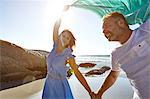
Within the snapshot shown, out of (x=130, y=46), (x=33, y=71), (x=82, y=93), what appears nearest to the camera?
(x=130, y=46)

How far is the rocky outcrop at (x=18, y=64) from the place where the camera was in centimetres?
154

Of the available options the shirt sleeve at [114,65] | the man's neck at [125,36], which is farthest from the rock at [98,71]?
the man's neck at [125,36]

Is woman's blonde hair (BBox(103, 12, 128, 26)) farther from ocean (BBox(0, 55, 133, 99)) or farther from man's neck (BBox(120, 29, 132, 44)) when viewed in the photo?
ocean (BBox(0, 55, 133, 99))

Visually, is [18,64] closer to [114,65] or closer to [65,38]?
[65,38]

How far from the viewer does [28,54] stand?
5.06 ft

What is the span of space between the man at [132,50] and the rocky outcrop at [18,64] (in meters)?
0.45

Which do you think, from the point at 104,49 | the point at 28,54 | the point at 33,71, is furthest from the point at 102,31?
the point at 33,71

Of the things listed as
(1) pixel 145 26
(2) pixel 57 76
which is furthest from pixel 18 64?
(1) pixel 145 26

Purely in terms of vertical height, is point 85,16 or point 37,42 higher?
point 85,16

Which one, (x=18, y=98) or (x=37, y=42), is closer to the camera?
(x=37, y=42)

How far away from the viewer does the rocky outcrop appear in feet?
5.04

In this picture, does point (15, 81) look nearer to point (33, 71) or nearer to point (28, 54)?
point (33, 71)

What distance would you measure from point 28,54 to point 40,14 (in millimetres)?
237

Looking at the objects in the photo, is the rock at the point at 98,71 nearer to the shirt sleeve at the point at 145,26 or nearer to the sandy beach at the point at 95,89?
the sandy beach at the point at 95,89
